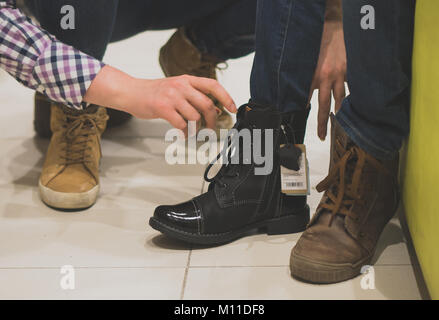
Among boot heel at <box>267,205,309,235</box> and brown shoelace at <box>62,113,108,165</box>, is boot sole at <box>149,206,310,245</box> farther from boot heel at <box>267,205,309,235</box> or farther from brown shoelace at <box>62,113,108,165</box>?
brown shoelace at <box>62,113,108,165</box>

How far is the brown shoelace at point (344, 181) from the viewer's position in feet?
3.37

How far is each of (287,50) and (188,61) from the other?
61 cm

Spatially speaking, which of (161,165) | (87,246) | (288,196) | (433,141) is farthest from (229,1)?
(433,141)

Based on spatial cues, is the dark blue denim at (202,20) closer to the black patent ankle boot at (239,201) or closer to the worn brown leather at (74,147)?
the worn brown leather at (74,147)

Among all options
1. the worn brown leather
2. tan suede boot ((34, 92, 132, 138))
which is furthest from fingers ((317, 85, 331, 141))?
tan suede boot ((34, 92, 132, 138))

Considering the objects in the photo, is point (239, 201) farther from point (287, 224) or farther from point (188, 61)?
point (188, 61)

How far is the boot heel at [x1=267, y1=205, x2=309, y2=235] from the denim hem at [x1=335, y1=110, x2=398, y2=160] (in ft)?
0.69

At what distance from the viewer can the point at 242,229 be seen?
1.14 meters

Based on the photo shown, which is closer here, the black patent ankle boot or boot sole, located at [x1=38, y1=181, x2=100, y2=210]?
the black patent ankle boot

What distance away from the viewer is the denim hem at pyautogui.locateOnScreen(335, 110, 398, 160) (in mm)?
1005

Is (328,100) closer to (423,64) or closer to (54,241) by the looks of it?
(423,64)

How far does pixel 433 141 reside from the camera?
0.87m

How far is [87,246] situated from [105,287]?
0.51 feet

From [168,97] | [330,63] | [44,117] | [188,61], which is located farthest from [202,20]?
[168,97]
